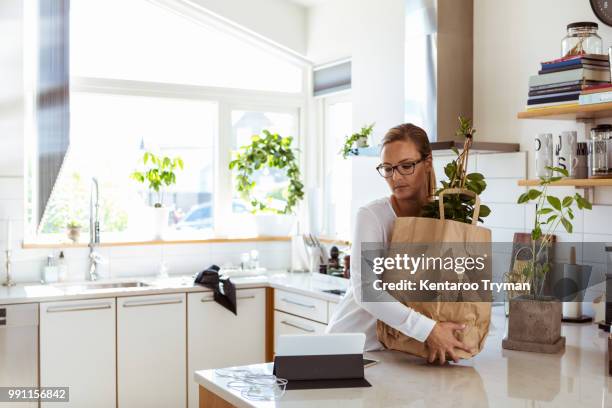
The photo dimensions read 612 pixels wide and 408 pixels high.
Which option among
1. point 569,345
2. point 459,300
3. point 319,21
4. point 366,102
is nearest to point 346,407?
point 459,300

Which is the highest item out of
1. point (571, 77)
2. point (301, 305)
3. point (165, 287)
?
point (571, 77)

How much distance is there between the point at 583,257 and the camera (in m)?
3.13

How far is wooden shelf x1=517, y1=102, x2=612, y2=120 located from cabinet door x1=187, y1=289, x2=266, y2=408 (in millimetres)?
2168

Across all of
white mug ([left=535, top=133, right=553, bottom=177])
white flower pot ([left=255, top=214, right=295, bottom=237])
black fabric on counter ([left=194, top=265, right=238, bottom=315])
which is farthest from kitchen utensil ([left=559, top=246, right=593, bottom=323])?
white flower pot ([left=255, top=214, right=295, bottom=237])

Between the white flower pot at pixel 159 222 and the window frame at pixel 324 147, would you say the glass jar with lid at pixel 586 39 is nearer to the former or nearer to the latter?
the window frame at pixel 324 147

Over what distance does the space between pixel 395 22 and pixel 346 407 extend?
3.10 metres

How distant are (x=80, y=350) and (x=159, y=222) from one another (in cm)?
119

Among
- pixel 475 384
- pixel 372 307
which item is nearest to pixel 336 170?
pixel 372 307

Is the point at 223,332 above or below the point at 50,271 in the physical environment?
below

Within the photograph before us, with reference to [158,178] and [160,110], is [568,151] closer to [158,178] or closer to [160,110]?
[158,178]

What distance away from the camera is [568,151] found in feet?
9.37

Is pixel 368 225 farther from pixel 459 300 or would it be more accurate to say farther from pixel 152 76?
pixel 152 76

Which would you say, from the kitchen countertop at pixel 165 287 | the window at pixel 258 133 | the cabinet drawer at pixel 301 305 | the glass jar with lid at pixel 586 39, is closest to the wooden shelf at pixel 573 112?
the glass jar with lid at pixel 586 39

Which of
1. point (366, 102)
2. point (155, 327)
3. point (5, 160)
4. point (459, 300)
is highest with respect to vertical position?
point (366, 102)
